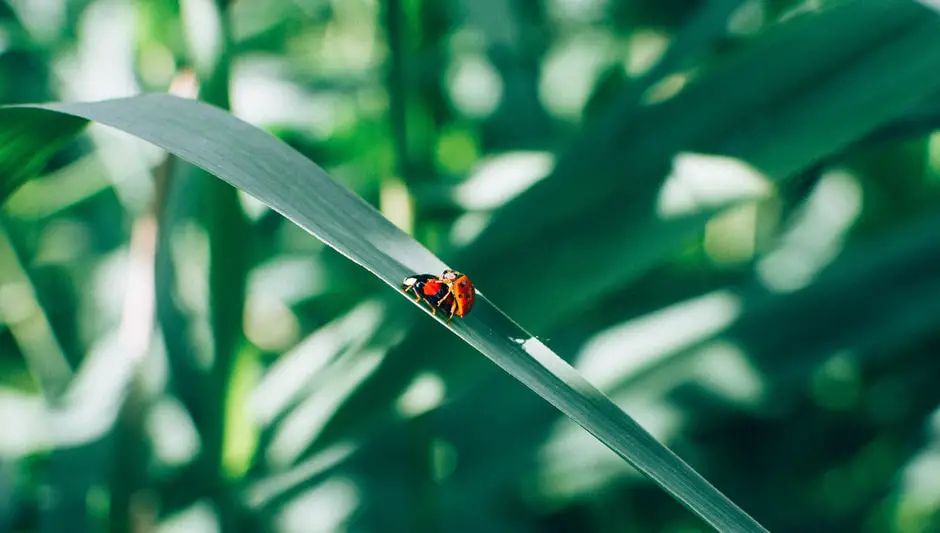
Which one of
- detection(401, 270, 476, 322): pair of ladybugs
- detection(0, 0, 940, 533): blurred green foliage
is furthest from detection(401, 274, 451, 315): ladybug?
detection(0, 0, 940, 533): blurred green foliage

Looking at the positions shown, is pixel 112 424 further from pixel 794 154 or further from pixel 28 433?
pixel 794 154

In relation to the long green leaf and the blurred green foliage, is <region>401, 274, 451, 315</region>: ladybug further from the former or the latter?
the blurred green foliage

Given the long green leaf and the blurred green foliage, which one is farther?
the blurred green foliage

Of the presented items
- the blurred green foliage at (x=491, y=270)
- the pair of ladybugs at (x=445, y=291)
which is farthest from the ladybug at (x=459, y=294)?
the blurred green foliage at (x=491, y=270)

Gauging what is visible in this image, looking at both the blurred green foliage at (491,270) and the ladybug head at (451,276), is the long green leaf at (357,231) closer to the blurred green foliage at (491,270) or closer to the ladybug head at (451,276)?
the ladybug head at (451,276)

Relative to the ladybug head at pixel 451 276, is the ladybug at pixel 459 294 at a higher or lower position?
lower

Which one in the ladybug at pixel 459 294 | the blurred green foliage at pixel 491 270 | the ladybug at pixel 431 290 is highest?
the blurred green foliage at pixel 491 270

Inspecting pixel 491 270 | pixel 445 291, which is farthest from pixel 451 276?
pixel 491 270

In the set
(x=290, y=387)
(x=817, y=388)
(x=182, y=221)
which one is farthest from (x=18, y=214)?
(x=817, y=388)
